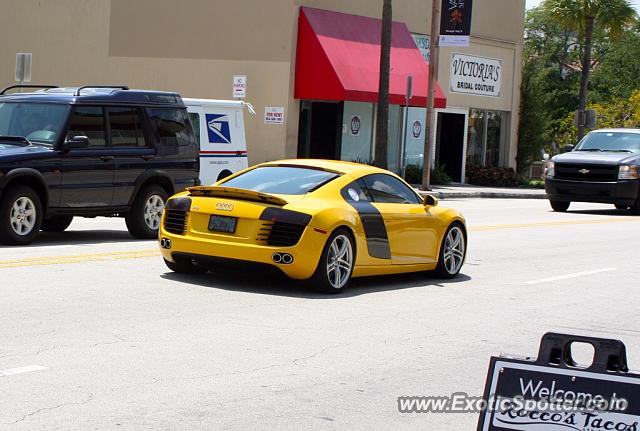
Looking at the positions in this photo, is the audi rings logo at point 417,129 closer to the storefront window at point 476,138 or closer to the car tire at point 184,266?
the storefront window at point 476,138

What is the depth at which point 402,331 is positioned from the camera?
9.66 metres

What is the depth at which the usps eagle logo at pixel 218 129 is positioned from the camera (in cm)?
2355

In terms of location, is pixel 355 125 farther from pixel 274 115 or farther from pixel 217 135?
pixel 217 135

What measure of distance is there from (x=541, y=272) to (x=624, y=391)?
10258 mm

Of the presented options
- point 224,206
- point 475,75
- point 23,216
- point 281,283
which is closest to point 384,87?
point 475,75

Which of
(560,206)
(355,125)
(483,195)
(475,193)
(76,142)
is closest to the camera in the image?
(76,142)

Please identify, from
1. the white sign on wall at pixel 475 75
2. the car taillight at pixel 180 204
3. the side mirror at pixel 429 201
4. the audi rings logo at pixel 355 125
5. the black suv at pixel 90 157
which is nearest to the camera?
the car taillight at pixel 180 204

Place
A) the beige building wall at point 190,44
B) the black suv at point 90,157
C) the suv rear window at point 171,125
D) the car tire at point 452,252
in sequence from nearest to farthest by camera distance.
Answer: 1. the car tire at point 452,252
2. the black suv at point 90,157
3. the suv rear window at point 171,125
4. the beige building wall at point 190,44

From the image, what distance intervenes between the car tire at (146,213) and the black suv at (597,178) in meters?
14.2

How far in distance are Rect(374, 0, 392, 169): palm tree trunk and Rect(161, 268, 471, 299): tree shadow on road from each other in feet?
63.3

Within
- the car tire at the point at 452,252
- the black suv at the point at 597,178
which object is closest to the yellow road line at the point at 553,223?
the black suv at the point at 597,178

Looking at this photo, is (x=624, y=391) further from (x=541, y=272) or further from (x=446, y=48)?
(x=446, y=48)

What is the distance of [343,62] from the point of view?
3384 cm

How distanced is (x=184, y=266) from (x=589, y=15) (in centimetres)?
3893
